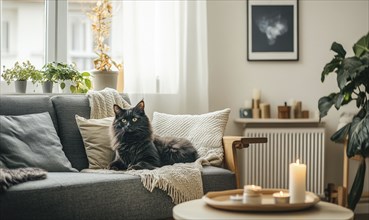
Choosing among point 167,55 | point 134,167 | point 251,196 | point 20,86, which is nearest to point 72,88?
point 20,86

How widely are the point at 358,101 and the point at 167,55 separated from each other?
53.5 inches

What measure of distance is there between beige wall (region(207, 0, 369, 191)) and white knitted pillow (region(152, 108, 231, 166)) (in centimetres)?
88

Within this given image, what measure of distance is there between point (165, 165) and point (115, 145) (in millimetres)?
306

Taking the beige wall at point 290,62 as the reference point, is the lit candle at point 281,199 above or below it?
below

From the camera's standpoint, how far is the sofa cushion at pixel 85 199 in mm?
2844

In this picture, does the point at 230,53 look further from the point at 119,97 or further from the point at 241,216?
the point at 241,216

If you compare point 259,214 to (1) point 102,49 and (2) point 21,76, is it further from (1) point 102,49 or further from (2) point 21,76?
(1) point 102,49

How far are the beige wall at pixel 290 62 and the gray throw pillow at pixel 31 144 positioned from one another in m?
1.56

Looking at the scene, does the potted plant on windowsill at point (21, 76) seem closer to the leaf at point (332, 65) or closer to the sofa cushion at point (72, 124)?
the sofa cushion at point (72, 124)

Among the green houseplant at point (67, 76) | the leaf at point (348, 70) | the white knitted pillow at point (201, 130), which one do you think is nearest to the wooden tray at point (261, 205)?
the white knitted pillow at point (201, 130)

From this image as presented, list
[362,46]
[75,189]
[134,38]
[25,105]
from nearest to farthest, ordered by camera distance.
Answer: [75,189] → [25,105] → [362,46] → [134,38]

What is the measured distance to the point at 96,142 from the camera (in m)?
3.69

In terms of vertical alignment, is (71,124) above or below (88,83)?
below

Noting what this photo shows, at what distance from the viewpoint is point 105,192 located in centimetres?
310
